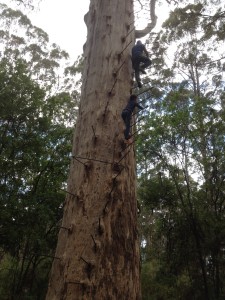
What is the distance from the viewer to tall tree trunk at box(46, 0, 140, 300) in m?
1.78

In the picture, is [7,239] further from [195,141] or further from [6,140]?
[195,141]

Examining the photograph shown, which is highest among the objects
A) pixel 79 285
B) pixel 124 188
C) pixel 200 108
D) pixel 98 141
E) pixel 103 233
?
pixel 200 108

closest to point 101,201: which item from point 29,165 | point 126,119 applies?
point 126,119

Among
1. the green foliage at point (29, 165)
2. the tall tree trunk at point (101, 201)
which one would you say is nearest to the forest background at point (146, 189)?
the green foliage at point (29, 165)

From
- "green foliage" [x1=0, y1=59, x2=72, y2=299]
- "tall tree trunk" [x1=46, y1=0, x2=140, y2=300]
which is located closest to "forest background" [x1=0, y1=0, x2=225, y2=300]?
"green foliage" [x1=0, y1=59, x2=72, y2=299]

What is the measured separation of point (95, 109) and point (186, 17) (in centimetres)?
936

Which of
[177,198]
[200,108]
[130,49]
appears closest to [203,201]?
[177,198]

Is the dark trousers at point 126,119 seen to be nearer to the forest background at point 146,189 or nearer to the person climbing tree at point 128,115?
the person climbing tree at point 128,115

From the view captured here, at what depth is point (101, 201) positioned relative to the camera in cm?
202

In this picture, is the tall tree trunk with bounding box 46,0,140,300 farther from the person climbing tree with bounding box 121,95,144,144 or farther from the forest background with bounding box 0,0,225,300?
the forest background with bounding box 0,0,225,300

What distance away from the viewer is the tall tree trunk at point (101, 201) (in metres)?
1.78

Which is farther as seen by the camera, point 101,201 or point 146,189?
point 146,189

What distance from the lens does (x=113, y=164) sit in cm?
218

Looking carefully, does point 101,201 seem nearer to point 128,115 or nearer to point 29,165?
point 128,115
